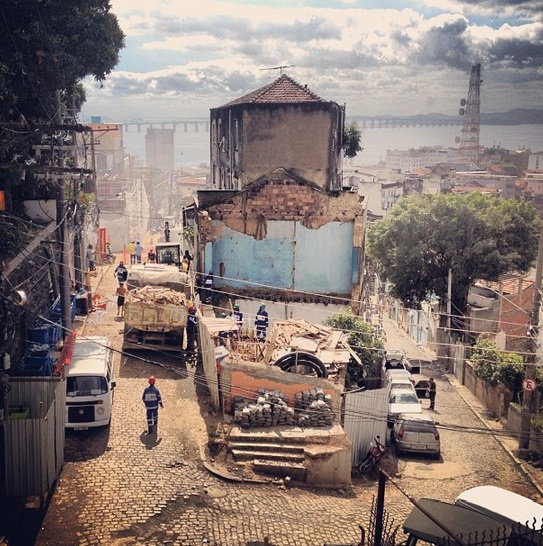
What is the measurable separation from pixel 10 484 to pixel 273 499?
16.0 ft

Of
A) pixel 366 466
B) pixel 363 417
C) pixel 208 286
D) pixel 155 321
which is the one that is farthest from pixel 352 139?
pixel 366 466

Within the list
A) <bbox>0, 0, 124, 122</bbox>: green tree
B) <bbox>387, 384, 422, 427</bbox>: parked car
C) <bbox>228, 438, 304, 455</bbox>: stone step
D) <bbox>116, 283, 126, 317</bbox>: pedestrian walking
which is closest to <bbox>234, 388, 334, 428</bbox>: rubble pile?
<bbox>228, 438, 304, 455</bbox>: stone step

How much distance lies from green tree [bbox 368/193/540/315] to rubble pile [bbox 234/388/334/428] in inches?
763

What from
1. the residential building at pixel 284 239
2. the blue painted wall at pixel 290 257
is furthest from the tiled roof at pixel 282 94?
the blue painted wall at pixel 290 257

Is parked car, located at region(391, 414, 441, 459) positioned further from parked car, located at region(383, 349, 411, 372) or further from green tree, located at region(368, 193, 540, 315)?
green tree, located at region(368, 193, 540, 315)

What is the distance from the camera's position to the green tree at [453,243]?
1268 inches

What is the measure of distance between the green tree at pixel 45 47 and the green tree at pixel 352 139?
16.4 m

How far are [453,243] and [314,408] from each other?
66.8 feet

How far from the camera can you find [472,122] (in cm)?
12094

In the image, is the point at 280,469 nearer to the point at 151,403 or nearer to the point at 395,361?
the point at 151,403

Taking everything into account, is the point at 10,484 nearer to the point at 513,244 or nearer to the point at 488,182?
the point at 513,244

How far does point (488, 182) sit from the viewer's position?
8106 cm

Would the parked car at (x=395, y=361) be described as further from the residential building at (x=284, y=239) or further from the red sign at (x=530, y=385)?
the red sign at (x=530, y=385)

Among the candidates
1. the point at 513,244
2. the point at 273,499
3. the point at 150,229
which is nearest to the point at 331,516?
the point at 273,499
